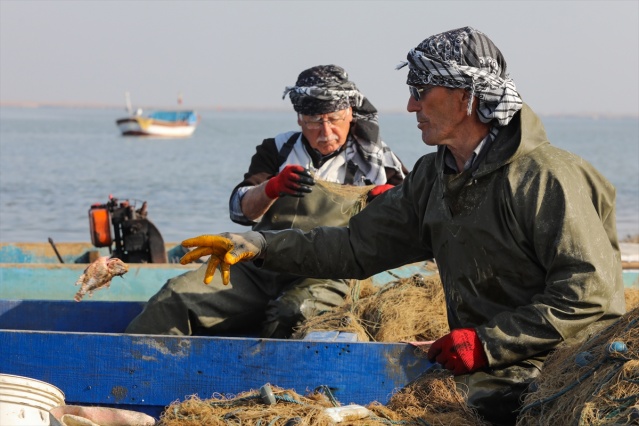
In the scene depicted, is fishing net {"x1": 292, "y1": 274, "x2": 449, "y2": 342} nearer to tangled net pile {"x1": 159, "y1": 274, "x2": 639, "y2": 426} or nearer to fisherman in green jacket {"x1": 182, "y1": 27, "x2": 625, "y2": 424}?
tangled net pile {"x1": 159, "y1": 274, "x2": 639, "y2": 426}

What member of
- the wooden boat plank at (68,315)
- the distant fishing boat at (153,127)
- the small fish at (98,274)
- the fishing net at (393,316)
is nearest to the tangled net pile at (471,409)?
the fishing net at (393,316)

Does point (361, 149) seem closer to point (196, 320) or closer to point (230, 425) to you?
point (196, 320)

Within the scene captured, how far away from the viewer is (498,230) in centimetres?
377

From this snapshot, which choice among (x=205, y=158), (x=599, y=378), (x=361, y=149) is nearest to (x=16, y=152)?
(x=205, y=158)

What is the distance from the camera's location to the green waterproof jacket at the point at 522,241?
358cm

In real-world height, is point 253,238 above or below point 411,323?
above

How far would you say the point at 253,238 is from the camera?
4.21 metres

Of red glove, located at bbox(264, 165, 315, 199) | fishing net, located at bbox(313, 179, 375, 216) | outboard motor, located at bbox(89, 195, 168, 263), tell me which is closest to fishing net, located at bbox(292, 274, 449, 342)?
fishing net, located at bbox(313, 179, 375, 216)

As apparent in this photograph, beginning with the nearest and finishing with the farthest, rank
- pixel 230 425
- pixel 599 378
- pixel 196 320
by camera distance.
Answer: pixel 599 378 → pixel 230 425 → pixel 196 320

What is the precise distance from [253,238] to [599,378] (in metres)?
1.58

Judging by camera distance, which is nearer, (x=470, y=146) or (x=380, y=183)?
(x=470, y=146)

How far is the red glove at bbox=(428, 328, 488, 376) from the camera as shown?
11.9 ft

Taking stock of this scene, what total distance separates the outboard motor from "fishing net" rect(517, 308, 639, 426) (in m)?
4.92

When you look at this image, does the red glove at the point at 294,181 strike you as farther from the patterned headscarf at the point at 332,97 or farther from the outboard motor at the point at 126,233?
the outboard motor at the point at 126,233
